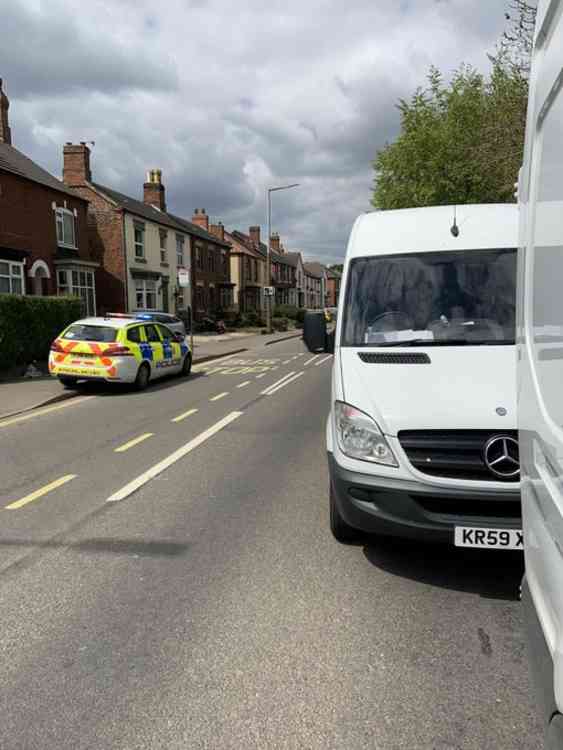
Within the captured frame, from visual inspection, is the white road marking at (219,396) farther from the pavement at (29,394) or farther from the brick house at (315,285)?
the brick house at (315,285)

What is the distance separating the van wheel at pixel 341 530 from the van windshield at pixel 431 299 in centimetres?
123

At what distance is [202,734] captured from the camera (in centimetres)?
235

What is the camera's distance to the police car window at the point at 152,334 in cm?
1338

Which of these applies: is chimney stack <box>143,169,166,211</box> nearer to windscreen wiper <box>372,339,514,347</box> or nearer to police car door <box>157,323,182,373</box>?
police car door <box>157,323,182,373</box>

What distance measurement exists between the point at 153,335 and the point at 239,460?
7.63 metres

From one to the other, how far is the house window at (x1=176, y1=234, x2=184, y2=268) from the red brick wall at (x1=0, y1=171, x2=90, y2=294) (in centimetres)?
1200

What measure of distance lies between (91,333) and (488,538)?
10.5 meters

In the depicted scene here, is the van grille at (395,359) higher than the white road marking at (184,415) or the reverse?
higher

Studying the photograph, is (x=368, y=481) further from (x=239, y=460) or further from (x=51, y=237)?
(x=51, y=237)

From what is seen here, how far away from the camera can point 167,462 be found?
663 centimetres

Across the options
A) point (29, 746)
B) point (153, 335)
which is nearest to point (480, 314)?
point (29, 746)

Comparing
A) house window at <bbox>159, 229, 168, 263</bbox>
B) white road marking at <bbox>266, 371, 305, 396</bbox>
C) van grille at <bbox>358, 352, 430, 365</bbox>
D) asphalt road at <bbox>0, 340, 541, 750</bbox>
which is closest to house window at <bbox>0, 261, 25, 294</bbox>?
Answer: white road marking at <bbox>266, 371, 305, 396</bbox>

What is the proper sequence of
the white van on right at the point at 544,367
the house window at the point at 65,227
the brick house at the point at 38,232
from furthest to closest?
the house window at the point at 65,227, the brick house at the point at 38,232, the white van on right at the point at 544,367

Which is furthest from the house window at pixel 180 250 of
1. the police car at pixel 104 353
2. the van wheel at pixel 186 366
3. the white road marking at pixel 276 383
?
the police car at pixel 104 353
